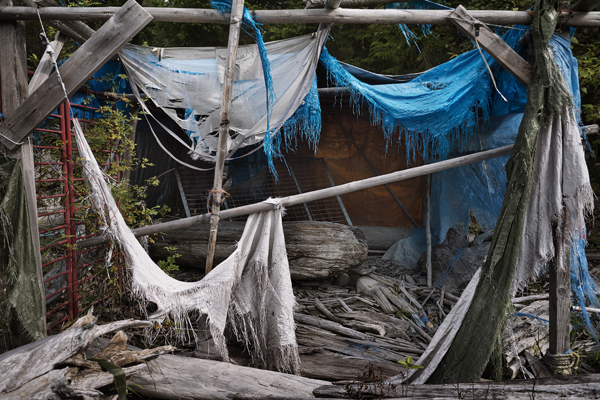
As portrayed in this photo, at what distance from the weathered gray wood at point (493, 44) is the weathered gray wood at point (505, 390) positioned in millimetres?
2065

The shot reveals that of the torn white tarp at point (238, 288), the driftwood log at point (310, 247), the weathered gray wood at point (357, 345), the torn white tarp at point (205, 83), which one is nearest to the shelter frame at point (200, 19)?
the torn white tarp at point (238, 288)

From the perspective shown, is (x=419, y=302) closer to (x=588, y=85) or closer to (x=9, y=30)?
(x=588, y=85)

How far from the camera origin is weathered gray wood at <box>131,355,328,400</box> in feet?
8.48

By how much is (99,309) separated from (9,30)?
233 centimetres

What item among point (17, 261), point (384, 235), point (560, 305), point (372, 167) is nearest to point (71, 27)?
point (17, 261)

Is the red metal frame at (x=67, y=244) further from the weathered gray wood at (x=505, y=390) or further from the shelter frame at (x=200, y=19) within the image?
the weathered gray wood at (x=505, y=390)

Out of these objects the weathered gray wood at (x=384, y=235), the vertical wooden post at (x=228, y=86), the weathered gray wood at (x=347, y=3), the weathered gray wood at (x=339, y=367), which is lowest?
the weathered gray wood at (x=339, y=367)

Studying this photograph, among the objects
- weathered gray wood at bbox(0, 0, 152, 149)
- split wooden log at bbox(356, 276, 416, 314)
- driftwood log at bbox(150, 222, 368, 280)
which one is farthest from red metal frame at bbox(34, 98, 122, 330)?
split wooden log at bbox(356, 276, 416, 314)

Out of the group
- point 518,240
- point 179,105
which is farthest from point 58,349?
point 518,240

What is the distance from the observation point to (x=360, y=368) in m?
3.11

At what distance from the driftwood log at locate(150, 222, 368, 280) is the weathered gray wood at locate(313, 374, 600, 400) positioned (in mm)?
1881

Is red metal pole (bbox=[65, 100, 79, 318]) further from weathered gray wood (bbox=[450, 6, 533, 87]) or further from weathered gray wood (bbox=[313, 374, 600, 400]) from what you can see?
weathered gray wood (bbox=[450, 6, 533, 87])

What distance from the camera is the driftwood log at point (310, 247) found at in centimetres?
437

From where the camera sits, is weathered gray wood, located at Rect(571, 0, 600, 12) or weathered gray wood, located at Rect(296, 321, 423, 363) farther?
weathered gray wood, located at Rect(296, 321, 423, 363)
